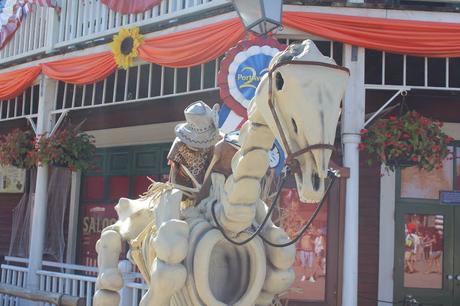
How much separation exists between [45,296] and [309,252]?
3.02m

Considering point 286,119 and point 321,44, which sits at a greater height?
point 321,44

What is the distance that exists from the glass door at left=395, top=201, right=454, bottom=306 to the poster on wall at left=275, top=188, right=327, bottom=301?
3.89 ft

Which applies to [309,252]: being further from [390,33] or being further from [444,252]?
[390,33]

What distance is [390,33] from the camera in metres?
5.44

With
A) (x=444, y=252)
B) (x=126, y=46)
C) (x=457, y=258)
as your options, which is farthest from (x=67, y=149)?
(x=457, y=258)

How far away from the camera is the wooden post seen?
21.0 feet

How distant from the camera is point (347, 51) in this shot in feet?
18.2

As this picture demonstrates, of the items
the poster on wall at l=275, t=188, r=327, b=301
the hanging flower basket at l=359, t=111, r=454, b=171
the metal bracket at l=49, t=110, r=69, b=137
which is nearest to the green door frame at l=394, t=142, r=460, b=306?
the poster on wall at l=275, t=188, r=327, b=301

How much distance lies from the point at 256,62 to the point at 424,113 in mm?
3281

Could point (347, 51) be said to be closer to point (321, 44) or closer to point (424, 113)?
point (321, 44)

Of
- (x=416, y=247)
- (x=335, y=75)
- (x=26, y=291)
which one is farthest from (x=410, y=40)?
(x=26, y=291)

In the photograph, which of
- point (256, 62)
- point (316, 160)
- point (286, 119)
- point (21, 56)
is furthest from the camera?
point (21, 56)

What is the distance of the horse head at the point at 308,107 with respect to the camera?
2104 mm

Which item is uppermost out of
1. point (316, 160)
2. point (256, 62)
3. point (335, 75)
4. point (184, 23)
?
point (184, 23)
